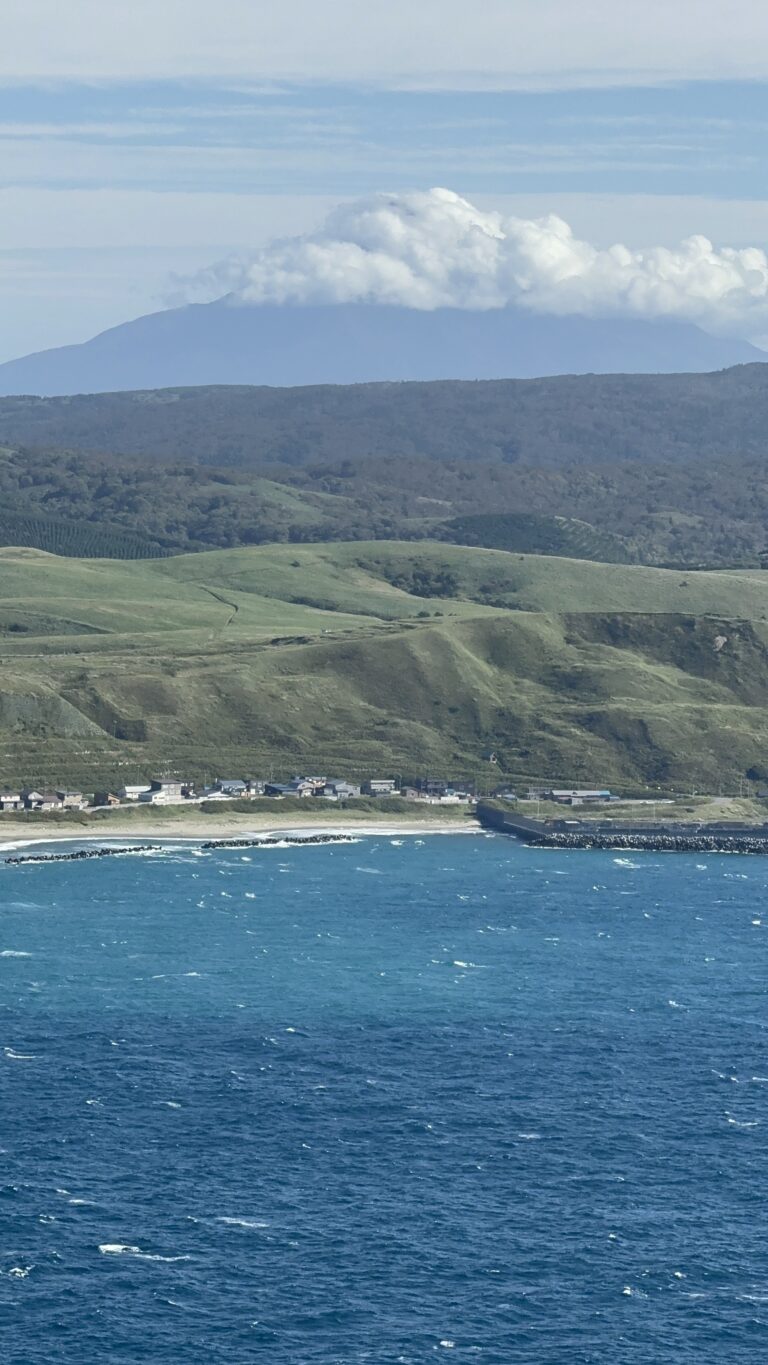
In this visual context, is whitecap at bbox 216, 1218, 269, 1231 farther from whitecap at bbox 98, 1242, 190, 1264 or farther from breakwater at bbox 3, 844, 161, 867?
breakwater at bbox 3, 844, 161, 867

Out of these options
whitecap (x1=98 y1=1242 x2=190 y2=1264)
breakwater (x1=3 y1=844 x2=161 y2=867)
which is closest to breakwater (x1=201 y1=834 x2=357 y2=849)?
breakwater (x1=3 y1=844 x2=161 y2=867)

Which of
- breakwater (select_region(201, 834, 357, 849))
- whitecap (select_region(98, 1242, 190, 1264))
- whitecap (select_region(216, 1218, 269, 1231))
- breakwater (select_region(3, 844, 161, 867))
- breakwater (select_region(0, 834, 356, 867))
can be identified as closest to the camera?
whitecap (select_region(98, 1242, 190, 1264))

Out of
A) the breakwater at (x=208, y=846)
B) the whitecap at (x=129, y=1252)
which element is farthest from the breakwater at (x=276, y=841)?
the whitecap at (x=129, y=1252)

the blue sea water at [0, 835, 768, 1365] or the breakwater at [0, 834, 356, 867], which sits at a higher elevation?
the breakwater at [0, 834, 356, 867]

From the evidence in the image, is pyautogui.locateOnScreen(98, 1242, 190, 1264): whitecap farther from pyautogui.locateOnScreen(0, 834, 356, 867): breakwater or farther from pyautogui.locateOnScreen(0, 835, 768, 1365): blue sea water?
pyautogui.locateOnScreen(0, 834, 356, 867): breakwater

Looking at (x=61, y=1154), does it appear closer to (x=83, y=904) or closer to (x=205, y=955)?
(x=205, y=955)

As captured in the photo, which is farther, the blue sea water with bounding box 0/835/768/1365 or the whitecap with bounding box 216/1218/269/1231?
the whitecap with bounding box 216/1218/269/1231

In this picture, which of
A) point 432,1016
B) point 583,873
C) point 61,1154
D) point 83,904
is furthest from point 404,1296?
point 583,873

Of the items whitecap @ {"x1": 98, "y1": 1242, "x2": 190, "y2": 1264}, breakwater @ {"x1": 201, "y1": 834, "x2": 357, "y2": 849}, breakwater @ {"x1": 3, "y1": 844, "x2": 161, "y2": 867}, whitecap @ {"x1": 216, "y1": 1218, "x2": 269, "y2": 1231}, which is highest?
breakwater @ {"x1": 3, "y1": 844, "x2": 161, "y2": 867}

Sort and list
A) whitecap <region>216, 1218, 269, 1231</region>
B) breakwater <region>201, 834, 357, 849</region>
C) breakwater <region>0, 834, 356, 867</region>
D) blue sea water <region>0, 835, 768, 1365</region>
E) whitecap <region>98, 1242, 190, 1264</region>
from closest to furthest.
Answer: blue sea water <region>0, 835, 768, 1365</region>
whitecap <region>98, 1242, 190, 1264</region>
whitecap <region>216, 1218, 269, 1231</region>
breakwater <region>0, 834, 356, 867</region>
breakwater <region>201, 834, 357, 849</region>
